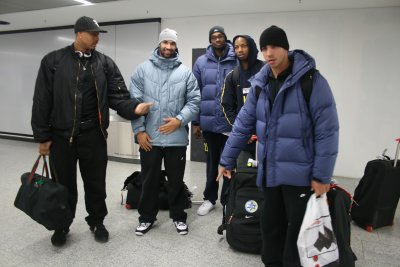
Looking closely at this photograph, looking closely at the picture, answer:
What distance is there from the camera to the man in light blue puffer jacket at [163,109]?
234 centimetres

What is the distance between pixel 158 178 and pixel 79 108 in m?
0.78

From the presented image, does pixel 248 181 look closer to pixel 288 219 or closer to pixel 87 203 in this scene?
pixel 288 219

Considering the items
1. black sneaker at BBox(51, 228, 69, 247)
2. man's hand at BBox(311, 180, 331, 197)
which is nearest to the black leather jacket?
black sneaker at BBox(51, 228, 69, 247)

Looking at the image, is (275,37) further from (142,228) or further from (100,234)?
(100,234)

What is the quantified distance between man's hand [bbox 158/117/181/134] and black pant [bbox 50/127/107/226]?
427 millimetres

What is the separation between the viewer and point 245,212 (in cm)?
219

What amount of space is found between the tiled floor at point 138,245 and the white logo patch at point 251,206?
0.33 meters

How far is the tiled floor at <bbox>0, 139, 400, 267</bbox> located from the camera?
6.99 ft

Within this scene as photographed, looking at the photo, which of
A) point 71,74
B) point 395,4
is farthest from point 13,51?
point 395,4

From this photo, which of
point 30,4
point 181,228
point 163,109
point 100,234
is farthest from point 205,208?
point 30,4

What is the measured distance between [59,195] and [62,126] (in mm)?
448

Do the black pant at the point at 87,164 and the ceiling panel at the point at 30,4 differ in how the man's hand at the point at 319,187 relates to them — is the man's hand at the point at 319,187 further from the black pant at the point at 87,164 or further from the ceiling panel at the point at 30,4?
the ceiling panel at the point at 30,4

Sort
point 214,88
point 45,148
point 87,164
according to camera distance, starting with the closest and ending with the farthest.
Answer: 1. point 45,148
2. point 87,164
3. point 214,88

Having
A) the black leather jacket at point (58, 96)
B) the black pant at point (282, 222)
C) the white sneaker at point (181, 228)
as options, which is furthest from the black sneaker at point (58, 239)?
the black pant at point (282, 222)
